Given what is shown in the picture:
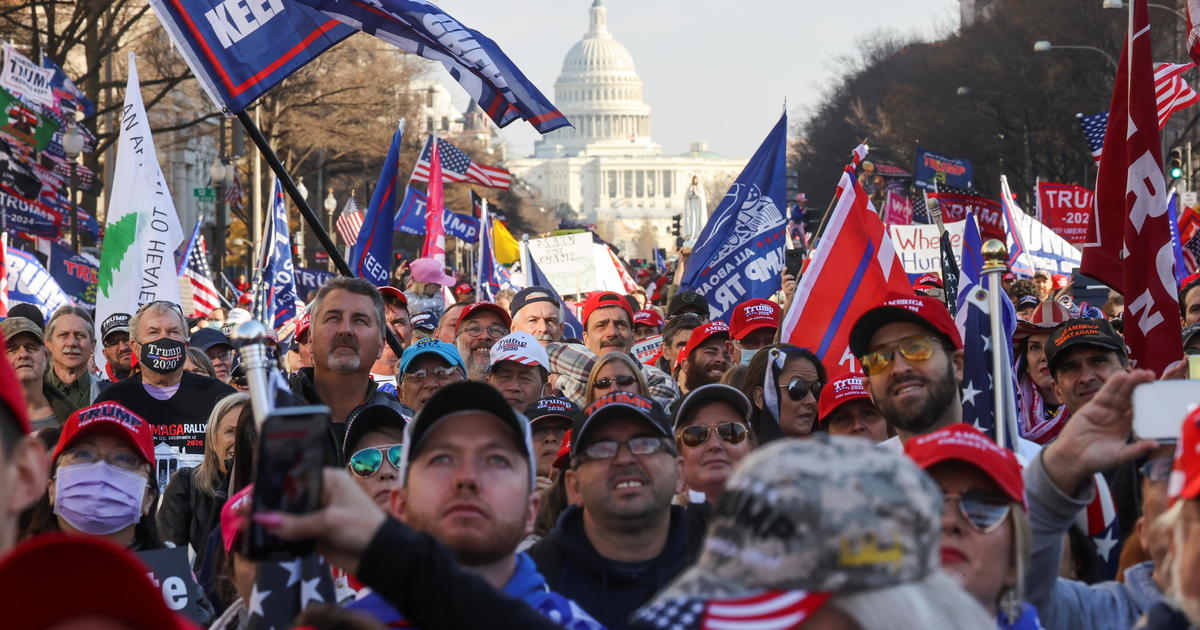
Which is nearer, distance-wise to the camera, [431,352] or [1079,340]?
[1079,340]

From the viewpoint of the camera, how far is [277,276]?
50.2 feet

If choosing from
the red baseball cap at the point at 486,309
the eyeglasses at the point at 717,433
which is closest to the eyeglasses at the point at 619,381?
the eyeglasses at the point at 717,433

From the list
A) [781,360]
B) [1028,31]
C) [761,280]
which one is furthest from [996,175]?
→ [781,360]

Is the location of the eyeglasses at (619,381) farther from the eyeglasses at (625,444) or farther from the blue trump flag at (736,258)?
the blue trump flag at (736,258)

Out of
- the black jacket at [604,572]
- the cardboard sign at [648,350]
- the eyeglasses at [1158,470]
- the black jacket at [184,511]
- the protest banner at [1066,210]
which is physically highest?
the protest banner at [1066,210]

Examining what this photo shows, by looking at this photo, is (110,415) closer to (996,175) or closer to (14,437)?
(14,437)

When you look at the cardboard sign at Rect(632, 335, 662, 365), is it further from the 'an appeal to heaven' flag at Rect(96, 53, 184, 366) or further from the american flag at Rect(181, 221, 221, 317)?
the american flag at Rect(181, 221, 221, 317)

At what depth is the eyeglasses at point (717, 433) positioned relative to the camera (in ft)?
18.6

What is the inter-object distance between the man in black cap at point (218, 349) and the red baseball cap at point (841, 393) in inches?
204

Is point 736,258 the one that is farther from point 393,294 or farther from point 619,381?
point 619,381

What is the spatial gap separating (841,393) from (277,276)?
9.64m

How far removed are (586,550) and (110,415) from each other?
1.67 metres

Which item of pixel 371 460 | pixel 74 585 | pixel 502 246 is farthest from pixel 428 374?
pixel 502 246

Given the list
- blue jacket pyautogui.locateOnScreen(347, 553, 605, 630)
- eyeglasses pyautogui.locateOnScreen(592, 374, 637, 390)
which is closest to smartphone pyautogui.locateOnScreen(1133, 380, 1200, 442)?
blue jacket pyautogui.locateOnScreen(347, 553, 605, 630)
